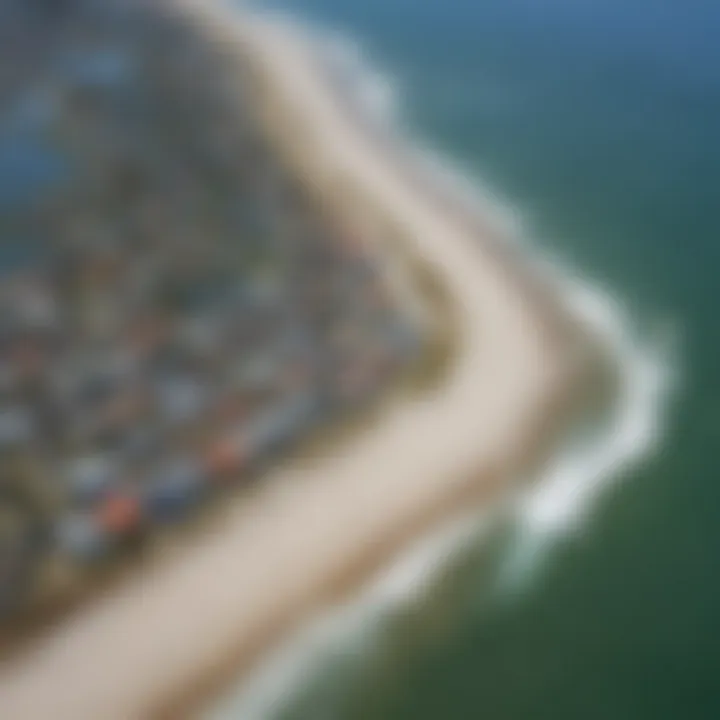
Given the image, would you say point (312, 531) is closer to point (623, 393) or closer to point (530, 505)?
point (530, 505)

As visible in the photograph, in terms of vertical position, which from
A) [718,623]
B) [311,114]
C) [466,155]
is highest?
[311,114]

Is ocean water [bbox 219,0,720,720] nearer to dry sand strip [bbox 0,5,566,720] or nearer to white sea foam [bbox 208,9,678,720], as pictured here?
white sea foam [bbox 208,9,678,720]

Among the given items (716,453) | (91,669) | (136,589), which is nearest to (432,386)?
(716,453)

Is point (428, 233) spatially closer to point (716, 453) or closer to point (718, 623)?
point (716, 453)

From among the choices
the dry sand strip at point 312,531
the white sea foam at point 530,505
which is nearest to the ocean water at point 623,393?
the white sea foam at point 530,505

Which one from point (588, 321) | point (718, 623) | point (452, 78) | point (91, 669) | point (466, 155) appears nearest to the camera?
point (91, 669)

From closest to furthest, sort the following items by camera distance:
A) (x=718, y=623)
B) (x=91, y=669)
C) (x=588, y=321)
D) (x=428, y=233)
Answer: (x=91, y=669)
(x=718, y=623)
(x=588, y=321)
(x=428, y=233)

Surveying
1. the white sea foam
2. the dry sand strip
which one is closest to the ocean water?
the white sea foam
